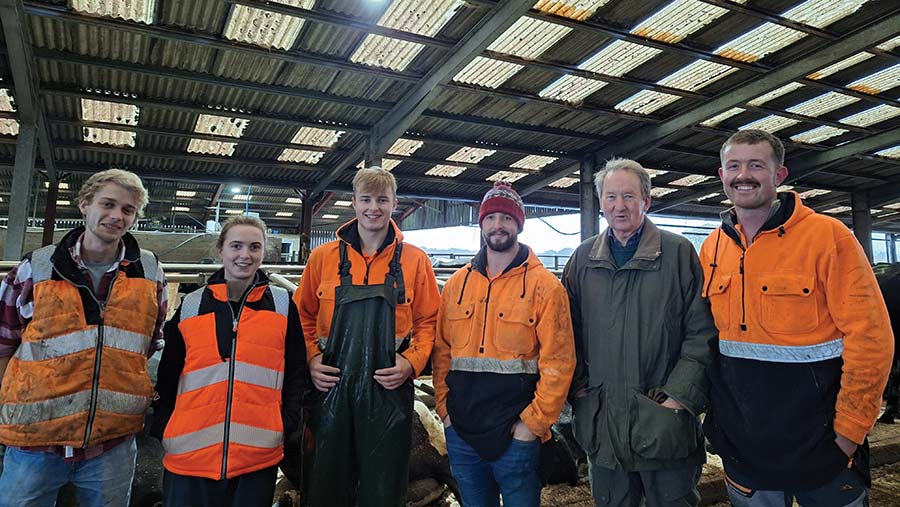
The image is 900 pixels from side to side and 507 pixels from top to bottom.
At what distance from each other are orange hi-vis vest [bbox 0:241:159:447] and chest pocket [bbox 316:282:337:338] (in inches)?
→ 29.6

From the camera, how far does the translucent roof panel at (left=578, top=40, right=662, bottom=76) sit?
24.0ft

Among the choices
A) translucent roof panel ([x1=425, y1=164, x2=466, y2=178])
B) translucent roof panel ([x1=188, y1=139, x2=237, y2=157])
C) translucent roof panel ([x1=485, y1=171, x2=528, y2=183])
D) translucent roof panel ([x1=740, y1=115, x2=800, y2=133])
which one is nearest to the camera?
translucent roof panel ([x1=740, y1=115, x2=800, y2=133])

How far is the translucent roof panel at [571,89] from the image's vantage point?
8.42 metres

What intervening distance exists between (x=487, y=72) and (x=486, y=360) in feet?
22.7

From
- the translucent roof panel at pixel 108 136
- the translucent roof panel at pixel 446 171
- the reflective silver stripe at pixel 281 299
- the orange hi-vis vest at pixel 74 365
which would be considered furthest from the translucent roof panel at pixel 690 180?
the orange hi-vis vest at pixel 74 365

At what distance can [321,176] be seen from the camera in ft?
45.8

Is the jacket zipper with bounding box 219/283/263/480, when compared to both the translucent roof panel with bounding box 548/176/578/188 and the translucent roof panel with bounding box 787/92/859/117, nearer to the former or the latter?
the translucent roof panel with bounding box 787/92/859/117

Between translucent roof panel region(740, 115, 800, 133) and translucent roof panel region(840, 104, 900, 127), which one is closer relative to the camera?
translucent roof panel region(840, 104, 900, 127)

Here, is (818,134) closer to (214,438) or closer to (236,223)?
(236,223)

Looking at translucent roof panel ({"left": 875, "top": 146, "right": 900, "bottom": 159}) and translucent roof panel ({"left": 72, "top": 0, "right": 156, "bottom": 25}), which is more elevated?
translucent roof panel ({"left": 875, "top": 146, "right": 900, "bottom": 159})

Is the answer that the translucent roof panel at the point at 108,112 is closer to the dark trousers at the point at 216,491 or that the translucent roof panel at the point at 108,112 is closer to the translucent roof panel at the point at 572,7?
the translucent roof panel at the point at 572,7

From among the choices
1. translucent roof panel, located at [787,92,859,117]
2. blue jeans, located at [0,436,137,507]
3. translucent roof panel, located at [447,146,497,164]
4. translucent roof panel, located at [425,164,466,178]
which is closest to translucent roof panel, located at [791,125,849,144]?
translucent roof panel, located at [787,92,859,117]

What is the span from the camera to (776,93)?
29.1 ft

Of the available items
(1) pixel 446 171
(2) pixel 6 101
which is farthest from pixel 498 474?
(1) pixel 446 171
